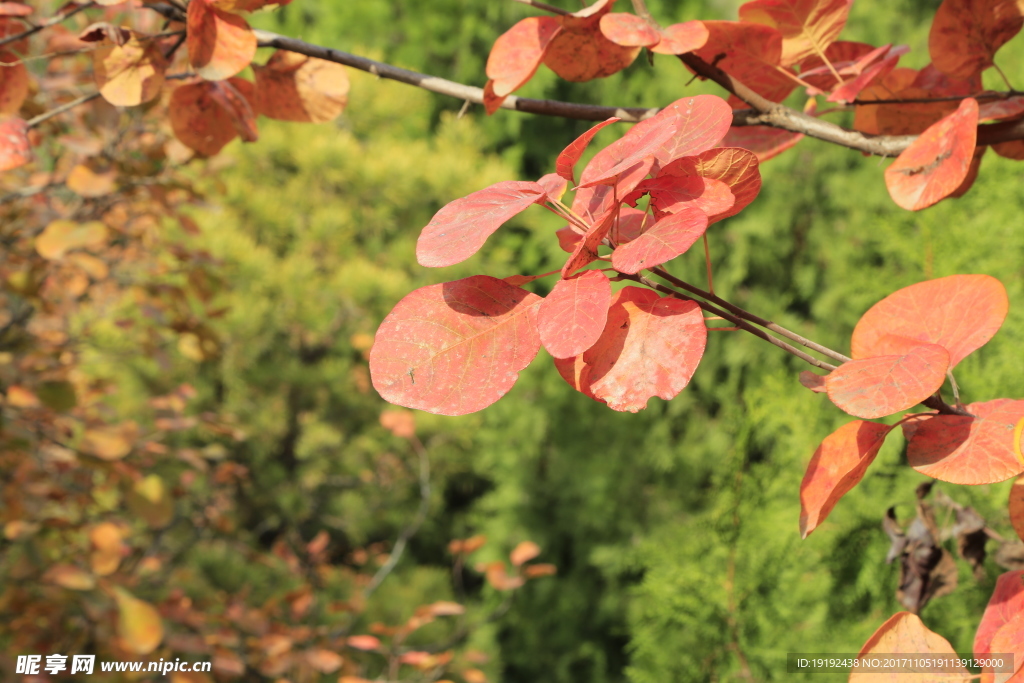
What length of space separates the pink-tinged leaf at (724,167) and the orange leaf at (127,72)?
41 cm

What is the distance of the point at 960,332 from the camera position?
0.39 meters

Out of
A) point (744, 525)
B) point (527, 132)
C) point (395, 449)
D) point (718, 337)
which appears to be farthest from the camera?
point (527, 132)

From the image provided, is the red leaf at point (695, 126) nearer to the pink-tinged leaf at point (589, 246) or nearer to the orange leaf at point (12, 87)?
the pink-tinged leaf at point (589, 246)

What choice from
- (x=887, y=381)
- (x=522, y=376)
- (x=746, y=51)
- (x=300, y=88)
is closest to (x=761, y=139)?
(x=746, y=51)

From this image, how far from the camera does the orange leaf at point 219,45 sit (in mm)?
492

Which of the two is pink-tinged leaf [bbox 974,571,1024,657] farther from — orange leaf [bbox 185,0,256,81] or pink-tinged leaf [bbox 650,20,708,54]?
orange leaf [bbox 185,0,256,81]

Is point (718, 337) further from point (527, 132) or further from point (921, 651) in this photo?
point (921, 651)

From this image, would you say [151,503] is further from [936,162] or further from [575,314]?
[936,162]

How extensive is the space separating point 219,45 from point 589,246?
1.11ft

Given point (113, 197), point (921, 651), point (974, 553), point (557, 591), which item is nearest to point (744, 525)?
point (974, 553)

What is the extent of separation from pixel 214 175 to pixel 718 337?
1884 mm

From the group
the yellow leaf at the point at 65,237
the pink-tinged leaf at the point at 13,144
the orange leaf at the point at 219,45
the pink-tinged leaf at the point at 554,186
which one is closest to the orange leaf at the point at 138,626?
the yellow leaf at the point at 65,237

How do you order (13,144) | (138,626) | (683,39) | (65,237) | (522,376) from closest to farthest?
(683,39) → (13,144) → (138,626) → (65,237) → (522,376)

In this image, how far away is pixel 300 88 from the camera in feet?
2.00
